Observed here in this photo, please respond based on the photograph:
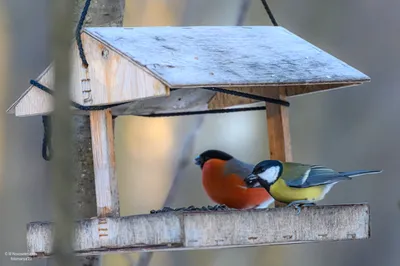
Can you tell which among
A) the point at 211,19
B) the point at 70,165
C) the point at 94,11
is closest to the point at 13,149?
the point at 211,19

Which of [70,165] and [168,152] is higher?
[168,152]

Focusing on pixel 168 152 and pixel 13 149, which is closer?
pixel 13 149

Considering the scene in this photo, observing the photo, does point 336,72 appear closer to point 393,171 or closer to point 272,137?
point 272,137

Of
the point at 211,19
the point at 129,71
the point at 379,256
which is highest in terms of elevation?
the point at 211,19

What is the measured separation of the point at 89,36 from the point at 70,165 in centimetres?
156

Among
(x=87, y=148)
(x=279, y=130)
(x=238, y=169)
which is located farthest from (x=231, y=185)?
(x=87, y=148)

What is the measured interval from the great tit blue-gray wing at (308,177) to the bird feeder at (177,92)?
233 millimetres

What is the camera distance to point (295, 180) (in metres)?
2.84

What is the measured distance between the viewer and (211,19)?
7105 millimetres

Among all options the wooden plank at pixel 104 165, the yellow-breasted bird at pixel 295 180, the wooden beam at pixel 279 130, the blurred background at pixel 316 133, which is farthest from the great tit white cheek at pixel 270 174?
the blurred background at pixel 316 133

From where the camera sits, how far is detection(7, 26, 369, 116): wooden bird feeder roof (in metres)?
2.45

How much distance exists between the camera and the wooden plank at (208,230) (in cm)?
237

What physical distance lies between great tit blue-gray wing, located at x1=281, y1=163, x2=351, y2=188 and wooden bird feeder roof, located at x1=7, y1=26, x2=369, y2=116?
0.96 ft

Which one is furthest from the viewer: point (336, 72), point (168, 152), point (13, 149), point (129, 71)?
point (168, 152)
